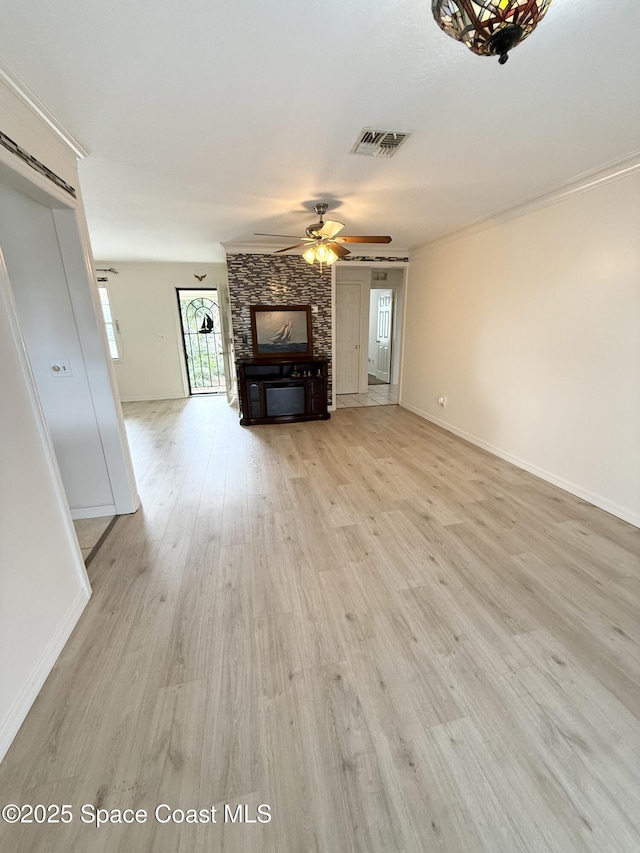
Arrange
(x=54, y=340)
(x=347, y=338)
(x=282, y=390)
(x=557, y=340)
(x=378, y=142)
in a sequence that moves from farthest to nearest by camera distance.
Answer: (x=347, y=338) < (x=282, y=390) < (x=557, y=340) < (x=54, y=340) < (x=378, y=142)

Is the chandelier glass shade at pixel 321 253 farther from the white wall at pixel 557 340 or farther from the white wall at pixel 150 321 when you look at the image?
the white wall at pixel 150 321

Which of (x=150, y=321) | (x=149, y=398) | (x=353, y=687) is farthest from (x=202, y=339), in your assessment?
(x=353, y=687)

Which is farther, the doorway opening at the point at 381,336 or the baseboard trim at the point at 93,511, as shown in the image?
the doorway opening at the point at 381,336

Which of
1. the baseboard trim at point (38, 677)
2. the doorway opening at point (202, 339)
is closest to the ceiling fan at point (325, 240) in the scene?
the baseboard trim at point (38, 677)

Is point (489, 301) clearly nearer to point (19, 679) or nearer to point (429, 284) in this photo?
point (429, 284)

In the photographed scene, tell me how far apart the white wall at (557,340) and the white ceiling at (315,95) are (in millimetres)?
425

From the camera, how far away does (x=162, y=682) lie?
136 cm

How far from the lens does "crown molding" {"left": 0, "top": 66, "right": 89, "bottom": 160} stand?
4.65ft

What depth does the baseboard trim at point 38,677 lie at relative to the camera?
3.80ft

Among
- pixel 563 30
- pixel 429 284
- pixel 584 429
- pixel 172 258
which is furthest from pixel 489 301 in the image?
pixel 172 258

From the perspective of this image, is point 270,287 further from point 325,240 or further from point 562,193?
point 562,193

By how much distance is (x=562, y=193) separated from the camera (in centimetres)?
263

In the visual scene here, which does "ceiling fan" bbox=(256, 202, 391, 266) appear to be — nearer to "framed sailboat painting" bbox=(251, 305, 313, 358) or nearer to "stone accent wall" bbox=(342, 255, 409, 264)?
"framed sailboat painting" bbox=(251, 305, 313, 358)

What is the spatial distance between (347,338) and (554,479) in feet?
14.3
